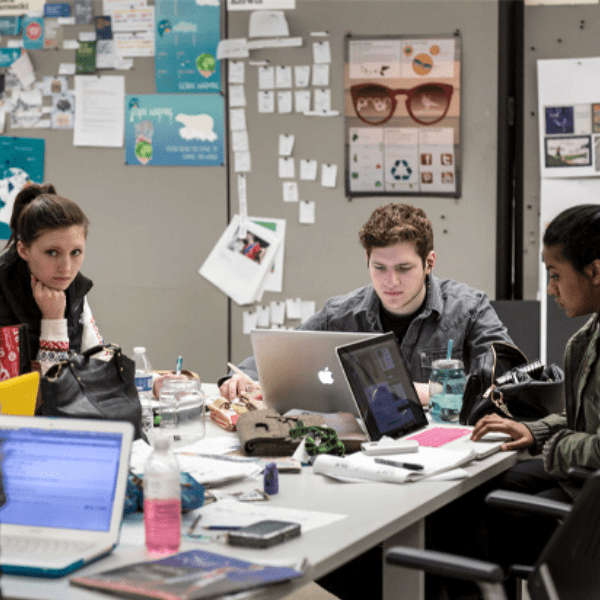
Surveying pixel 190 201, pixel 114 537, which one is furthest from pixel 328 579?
pixel 190 201

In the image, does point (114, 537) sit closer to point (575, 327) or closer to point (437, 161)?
point (575, 327)

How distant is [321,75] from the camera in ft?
12.4

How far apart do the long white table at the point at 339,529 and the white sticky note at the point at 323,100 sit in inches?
80.0

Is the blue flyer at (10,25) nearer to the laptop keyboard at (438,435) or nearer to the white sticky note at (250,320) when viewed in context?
the white sticky note at (250,320)

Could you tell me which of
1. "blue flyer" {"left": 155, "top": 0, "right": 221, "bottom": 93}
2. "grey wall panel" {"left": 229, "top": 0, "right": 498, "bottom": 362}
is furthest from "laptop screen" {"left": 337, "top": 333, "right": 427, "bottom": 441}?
"blue flyer" {"left": 155, "top": 0, "right": 221, "bottom": 93}

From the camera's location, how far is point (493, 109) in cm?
368

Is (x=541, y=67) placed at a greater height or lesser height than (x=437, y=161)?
greater

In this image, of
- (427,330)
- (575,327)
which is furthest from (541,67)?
(427,330)

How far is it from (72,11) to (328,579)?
9.08 ft

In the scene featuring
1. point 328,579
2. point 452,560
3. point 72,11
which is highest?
point 72,11

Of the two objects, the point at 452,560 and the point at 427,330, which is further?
the point at 427,330

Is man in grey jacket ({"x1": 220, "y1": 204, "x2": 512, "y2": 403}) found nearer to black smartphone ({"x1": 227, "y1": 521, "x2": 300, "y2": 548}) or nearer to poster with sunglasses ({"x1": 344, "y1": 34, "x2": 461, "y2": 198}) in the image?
poster with sunglasses ({"x1": 344, "y1": 34, "x2": 461, "y2": 198})

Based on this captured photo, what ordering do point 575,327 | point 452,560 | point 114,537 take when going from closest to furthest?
point 452,560
point 114,537
point 575,327

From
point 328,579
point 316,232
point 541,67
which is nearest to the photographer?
point 328,579
